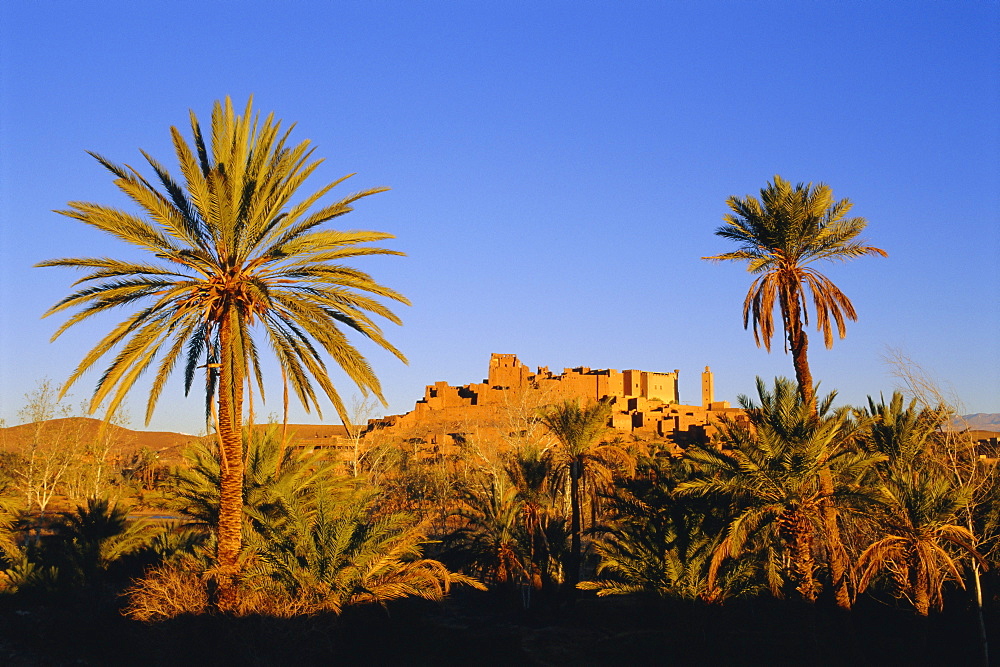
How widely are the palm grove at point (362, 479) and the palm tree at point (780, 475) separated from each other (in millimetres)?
45

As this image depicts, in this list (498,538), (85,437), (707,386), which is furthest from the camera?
(707,386)

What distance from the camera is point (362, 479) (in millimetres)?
20578

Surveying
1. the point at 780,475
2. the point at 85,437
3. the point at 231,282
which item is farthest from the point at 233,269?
the point at 85,437

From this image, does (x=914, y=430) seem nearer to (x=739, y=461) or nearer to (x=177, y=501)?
(x=739, y=461)

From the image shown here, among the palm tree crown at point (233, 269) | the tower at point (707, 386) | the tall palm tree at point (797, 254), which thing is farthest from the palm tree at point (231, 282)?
the tower at point (707, 386)

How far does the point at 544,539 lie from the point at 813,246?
1199 centimetres

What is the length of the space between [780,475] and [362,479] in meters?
10.3

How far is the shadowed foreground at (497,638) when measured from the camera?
14023mm

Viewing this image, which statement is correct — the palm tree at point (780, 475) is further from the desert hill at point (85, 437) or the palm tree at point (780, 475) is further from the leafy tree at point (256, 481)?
the desert hill at point (85, 437)

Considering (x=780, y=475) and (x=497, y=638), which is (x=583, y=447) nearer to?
(x=497, y=638)

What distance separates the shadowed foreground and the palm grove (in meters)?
0.48

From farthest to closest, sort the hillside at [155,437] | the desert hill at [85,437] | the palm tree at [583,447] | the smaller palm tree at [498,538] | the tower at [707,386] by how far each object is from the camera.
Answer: the tower at [707,386] → the hillside at [155,437] → the desert hill at [85,437] → the palm tree at [583,447] → the smaller palm tree at [498,538]

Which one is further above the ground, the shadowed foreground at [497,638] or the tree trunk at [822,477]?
the tree trunk at [822,477]

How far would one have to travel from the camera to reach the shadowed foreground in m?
14.0
